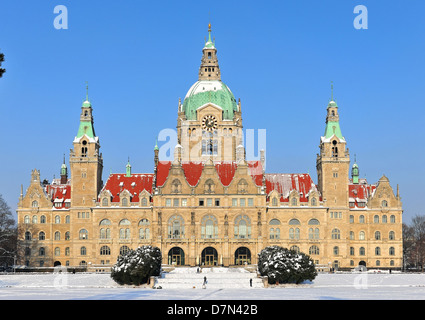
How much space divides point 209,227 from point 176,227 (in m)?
5.53

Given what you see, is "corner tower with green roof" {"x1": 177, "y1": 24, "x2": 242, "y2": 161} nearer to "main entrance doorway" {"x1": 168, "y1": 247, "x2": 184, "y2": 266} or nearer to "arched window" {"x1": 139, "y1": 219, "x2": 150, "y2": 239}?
"arched window" {"x1": 139, "y1": 219, "x2": 150, "y2": 239}

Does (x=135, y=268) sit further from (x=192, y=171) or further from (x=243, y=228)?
(x=192, y=171)

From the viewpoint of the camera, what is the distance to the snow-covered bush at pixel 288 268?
87000 mm

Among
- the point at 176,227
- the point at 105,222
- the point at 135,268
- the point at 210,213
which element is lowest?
the point at 135,268

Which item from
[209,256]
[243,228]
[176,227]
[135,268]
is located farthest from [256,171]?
[135,268]

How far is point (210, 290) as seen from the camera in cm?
8031

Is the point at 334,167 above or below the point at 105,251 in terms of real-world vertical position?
above

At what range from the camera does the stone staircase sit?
87.9m

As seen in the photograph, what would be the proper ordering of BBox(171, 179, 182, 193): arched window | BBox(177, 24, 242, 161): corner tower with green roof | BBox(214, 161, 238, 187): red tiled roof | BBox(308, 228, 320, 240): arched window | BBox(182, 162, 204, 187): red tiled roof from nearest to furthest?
BBox(171, 179, 182, 193): arched window < BBox(308, 228, 320, 240): arched window < BBox(182, 162, 204, 187): red tiled roof < BBox(214, 161, 238, 187): red tiled roof < BBox(177, 24, 242, 161): corner tower with green roof

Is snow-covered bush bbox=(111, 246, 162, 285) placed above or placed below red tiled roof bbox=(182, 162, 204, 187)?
below

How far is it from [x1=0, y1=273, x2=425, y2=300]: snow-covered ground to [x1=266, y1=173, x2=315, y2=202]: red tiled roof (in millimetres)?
28812

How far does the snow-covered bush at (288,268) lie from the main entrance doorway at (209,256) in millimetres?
33210

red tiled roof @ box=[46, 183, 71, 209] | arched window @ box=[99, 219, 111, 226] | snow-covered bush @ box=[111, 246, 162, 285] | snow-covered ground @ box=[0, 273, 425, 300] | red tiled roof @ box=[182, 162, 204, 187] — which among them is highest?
red tiled roof @ box=[182, 162, 204, 187]

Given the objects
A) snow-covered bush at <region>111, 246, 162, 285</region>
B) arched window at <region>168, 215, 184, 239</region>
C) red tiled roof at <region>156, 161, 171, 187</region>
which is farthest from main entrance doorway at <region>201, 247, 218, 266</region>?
snow-covered bush at <region>111, 246, 162, 285</region>
